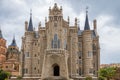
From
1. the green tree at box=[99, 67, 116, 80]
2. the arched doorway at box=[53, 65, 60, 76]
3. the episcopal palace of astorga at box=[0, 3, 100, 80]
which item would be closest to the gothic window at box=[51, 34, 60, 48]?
the episcopal palace of astorga at box=[0, 3, 100, 80]

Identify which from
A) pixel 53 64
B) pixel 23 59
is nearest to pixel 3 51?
pixel 23 59

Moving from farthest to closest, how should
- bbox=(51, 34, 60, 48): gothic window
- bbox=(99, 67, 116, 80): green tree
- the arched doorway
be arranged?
bbox=(51, 34, 60, 48): gothic window → the arched doorway → bbox=(99, 67, 116, 80): green tree

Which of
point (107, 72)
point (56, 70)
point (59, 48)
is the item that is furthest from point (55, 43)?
point (107, 72)

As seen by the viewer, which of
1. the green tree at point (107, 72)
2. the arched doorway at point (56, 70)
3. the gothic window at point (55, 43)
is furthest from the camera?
the gothic window at point (55, 43)

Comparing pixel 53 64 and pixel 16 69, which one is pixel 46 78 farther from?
pixel 16 69

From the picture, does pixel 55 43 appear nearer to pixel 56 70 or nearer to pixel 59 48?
pixel 59 48

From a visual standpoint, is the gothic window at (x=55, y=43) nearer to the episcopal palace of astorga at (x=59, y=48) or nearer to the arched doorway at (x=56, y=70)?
the episcopal palace of astorga at (x=59, y=48)

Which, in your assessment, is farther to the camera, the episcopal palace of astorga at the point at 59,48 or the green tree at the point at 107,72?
the episcopal palace of astorga at the point at 59,48

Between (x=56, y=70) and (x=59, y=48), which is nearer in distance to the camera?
(x=59, y=48)

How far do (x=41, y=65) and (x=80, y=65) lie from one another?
9.55 metres

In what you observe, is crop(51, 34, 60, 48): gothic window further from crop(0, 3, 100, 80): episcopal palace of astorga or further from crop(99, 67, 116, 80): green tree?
crop(99, 67, 116, 80): green tree

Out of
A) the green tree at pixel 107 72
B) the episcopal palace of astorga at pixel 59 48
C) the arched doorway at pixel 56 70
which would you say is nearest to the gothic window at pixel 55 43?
the episcopal palace of astorga at pixel 59 48

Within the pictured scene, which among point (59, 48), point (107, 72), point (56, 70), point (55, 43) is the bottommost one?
point (107, 72)

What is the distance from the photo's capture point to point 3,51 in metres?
101
